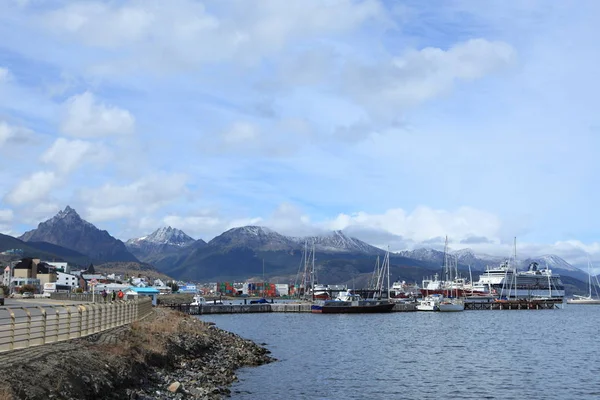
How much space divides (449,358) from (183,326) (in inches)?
1010

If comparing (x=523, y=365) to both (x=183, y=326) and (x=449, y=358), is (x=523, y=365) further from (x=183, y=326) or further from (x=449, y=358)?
(x=183, y=326)

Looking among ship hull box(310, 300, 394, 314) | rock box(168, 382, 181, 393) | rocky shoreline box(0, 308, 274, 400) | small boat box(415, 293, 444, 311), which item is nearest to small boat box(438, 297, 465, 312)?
small boat box(415, 293, 444, 311)

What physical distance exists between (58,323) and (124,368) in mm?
5571

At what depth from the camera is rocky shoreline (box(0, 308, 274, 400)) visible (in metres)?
23.5

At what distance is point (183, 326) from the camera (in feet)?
204

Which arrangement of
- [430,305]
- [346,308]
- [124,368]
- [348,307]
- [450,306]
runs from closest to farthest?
[124,368], [348,307], [346,308], [450,306], [430,305]

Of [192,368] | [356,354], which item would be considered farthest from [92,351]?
[356,354]

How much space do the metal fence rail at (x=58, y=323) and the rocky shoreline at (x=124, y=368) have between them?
36.2 inches

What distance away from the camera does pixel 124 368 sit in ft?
102

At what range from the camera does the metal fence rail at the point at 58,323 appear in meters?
30.7

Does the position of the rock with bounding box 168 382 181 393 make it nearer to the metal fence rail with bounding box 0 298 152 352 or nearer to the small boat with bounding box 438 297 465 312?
the metal fence rail with bounding box 0 298 152 352

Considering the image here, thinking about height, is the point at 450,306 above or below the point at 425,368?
above

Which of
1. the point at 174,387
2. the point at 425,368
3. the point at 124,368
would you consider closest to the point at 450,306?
the point at 425,368

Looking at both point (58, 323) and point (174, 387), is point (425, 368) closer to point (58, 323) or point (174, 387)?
point (174, 387)
